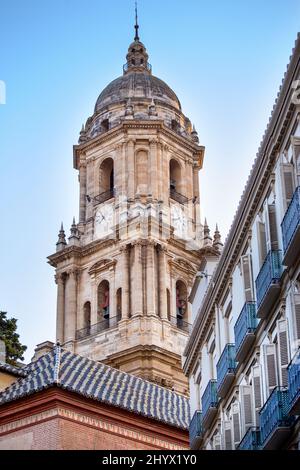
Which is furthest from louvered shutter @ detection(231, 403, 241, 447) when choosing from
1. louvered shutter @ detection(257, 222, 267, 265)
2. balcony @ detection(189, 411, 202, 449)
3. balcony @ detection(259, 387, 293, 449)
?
balcony @ detection(189, 411, 202, 449)

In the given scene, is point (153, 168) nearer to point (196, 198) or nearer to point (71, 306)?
point (196, 198)

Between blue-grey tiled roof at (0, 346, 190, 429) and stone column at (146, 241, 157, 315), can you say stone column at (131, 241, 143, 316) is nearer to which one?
stone column at (146, 241, 157, 315)

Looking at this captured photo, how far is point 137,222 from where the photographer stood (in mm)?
55312

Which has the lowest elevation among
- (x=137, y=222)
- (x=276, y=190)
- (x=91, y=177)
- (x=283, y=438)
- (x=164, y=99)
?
(x=283, y=438)

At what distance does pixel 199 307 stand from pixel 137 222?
23442mm

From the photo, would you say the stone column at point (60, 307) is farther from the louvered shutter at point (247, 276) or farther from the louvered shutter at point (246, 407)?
the louvered shutter at point (246, 407)

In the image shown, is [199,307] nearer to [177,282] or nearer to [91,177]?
[177,282]

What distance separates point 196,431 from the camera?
100 ft

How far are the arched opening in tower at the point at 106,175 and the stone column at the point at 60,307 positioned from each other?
633 centimetres

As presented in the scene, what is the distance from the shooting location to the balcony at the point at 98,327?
177ft

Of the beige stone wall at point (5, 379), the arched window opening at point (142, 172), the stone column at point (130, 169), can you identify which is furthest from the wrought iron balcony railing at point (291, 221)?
the arched window opening at point (142, 172)

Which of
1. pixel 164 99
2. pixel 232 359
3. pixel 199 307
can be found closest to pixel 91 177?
pixel 164 99

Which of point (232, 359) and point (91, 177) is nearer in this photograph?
point (232, 359)
